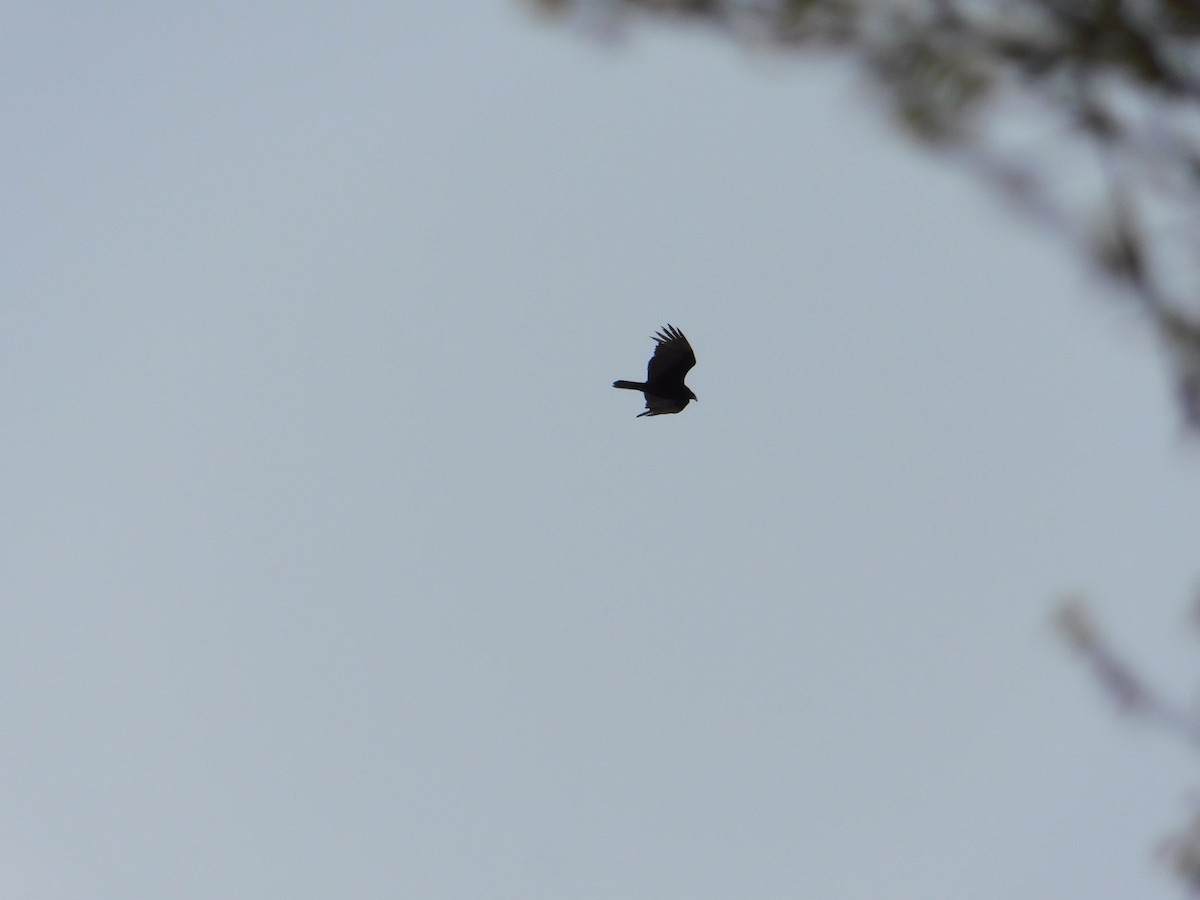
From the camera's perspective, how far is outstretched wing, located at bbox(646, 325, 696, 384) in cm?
1013

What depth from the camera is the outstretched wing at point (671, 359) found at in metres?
10.1

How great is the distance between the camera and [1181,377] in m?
4.65

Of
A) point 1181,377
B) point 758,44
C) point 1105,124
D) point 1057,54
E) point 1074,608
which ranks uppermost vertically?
point 758,44

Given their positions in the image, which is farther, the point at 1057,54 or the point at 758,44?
the point at 758,44

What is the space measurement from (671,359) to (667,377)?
0.58ft

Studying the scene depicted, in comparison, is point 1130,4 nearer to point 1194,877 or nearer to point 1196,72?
point 1196,72

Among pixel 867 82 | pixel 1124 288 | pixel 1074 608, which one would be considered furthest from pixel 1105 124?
pixel 1074 608

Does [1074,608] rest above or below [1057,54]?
below

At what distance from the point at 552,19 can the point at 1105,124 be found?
2.47 m

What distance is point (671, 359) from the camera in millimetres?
10234

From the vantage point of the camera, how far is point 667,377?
33.8 feet

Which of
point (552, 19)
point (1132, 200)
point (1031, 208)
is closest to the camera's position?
point (1132, 200)

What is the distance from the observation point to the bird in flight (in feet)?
33.3

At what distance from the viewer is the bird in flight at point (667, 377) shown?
10156 mm
